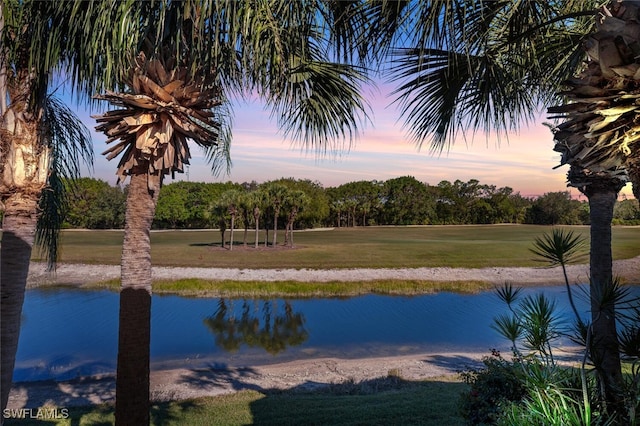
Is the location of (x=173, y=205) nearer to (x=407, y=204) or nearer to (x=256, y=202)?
(x=256, y=202)

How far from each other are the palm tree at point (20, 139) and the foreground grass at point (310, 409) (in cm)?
318

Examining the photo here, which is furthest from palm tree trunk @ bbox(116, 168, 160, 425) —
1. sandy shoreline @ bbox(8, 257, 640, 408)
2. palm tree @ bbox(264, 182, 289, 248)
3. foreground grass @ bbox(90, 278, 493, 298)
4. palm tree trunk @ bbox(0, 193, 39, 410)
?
palm tree @ bbox(264, 182, 289, 248)

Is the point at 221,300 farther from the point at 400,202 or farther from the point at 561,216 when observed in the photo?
the point at 400,202

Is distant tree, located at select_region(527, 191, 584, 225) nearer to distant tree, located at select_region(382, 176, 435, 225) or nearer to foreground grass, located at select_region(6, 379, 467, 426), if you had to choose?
distant tree, located at select_region(382, 176, 435, 225)

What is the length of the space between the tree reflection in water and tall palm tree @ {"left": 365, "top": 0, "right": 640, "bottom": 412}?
9.87 meters

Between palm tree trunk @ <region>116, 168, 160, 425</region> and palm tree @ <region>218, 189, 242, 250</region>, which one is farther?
palm tree @ <region>218, 189, 242, 250</region>

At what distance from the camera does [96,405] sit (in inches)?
280

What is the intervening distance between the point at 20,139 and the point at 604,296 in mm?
4588

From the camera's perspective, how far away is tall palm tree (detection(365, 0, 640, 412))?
6.91 feet

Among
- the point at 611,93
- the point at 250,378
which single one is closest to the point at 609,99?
the point at 611,93

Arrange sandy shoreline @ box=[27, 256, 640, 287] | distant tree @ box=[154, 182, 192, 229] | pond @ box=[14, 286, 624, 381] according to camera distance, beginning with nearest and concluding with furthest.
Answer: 1. pond @ box=[14, 286, 624, 381]
2. sandy shoreline @ box=[27, 256, 640, 287]
3. distant tree @ box=[154, 182, 192, 229]

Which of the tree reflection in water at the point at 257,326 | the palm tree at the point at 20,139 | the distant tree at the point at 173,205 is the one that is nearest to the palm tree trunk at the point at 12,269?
the palm tree at the point at 20,139

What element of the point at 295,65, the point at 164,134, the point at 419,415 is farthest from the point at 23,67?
the point at 419,415

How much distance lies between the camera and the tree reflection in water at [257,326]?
43.3 feet
